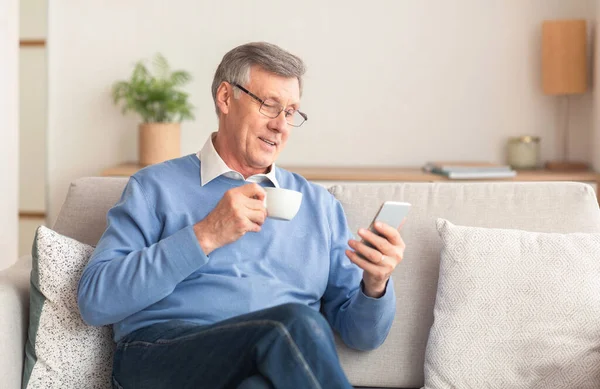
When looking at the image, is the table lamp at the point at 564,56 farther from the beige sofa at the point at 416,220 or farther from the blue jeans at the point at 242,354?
the blue jeans at the point at 242,354

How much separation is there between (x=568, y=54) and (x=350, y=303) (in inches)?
97.0

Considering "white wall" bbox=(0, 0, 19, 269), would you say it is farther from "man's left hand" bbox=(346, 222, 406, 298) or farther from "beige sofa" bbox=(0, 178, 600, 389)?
"man's left hand" bbox=(346, 222, 406, 298)

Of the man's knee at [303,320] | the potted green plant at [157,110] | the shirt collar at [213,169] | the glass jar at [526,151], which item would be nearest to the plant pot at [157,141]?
the potted green plant at [157,110]

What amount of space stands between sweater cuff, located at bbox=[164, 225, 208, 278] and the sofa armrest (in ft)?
1.48

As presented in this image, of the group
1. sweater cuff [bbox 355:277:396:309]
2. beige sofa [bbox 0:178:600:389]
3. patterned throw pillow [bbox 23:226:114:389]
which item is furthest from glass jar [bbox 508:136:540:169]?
patterned throw pillow [bbox 23:226:114:389]

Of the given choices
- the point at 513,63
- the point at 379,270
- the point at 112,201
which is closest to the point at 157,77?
the point at 513,63

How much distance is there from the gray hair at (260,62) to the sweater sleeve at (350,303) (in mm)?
375

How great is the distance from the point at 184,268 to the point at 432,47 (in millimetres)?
2759

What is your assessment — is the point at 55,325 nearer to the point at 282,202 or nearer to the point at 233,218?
the point at 233,218

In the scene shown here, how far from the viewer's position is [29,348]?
200cm

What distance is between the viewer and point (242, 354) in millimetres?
1648

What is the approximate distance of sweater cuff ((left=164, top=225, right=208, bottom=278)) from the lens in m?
1.85

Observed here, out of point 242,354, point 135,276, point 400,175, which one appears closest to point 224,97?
point 135,276

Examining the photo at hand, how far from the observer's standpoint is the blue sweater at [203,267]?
186 cm
